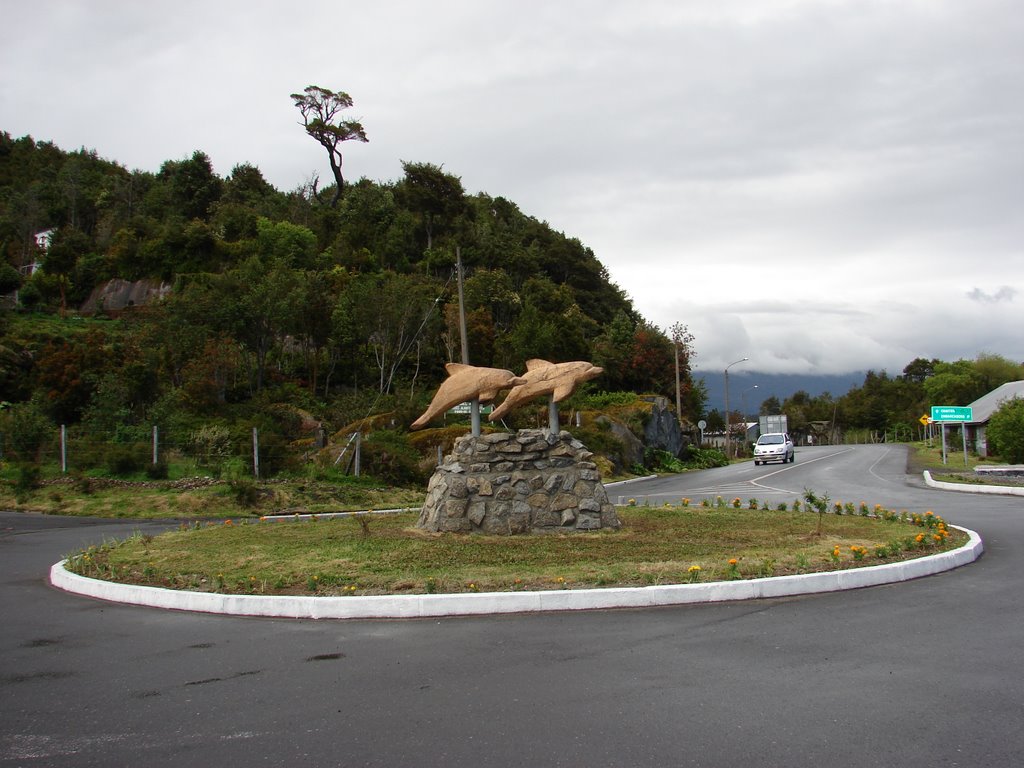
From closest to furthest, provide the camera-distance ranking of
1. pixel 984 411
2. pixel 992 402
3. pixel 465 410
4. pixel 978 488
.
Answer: pixel 978 488, pixel 465 410, pixel 984 411, pixel 992 402

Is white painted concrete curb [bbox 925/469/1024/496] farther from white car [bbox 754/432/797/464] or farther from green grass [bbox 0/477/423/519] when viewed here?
white car [bbox 754/432/797/464]

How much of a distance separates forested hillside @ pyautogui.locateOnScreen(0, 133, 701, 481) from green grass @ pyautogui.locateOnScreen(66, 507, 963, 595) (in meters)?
14.0

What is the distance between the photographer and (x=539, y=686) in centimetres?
543

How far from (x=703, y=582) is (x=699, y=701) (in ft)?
11.1

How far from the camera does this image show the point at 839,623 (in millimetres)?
7016

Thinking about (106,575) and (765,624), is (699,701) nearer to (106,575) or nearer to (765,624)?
(765,624)

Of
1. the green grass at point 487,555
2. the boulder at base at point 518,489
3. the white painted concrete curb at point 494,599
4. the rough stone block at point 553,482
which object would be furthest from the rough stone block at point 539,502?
the white painted concrete curb at point 494,599

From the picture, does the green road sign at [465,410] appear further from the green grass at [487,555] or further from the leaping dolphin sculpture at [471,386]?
the green grass at [487,555]

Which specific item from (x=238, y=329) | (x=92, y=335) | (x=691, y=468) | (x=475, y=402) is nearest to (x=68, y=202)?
(x=92, y=335)

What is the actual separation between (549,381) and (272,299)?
22.2m

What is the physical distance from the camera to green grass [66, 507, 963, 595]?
8680 mm

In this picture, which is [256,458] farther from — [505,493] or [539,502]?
[539,502]

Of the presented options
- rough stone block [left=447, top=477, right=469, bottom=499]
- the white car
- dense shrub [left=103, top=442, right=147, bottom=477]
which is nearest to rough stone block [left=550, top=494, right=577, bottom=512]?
rough stone block [left=447, top=477, right=469, bottom=499]

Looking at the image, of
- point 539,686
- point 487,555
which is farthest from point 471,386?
point 539,686
